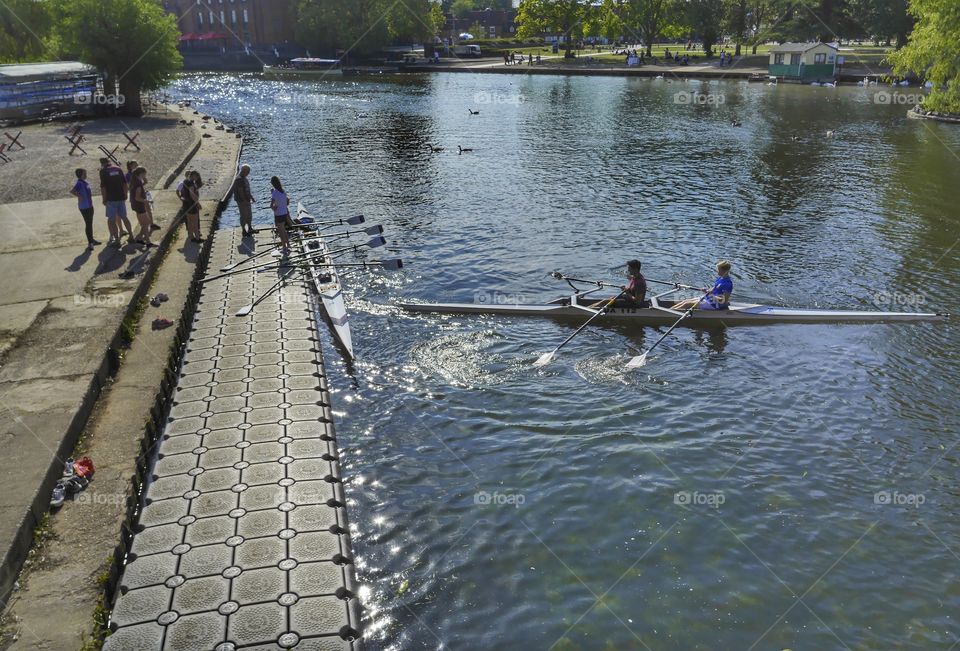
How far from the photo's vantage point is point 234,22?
137 m

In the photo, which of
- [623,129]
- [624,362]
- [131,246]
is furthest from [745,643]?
[623,129]

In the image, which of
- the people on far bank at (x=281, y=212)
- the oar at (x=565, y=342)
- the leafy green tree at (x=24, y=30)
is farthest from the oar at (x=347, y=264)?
the leafy green tree at (x=24, y=30)

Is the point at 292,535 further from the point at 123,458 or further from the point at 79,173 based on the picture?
the point at 79,173

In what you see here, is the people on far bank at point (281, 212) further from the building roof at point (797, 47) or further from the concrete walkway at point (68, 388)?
the building roof at point (797, 47)

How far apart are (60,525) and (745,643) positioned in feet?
34.7

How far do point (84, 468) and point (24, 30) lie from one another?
82552mm

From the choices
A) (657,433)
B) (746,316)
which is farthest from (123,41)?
(657,433)

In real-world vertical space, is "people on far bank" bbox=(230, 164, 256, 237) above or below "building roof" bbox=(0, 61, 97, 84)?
below

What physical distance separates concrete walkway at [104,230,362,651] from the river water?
1.54 metres

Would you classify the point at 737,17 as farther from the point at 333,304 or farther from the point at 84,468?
the point at 84,468

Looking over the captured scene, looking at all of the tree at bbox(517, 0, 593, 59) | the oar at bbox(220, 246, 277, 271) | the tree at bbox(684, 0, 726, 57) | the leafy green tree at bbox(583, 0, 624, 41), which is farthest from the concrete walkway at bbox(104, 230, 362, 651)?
the leafy green tree at bbox(583, 0, 624, 41)

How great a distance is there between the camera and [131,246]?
2277cm

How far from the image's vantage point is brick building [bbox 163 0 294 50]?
132m

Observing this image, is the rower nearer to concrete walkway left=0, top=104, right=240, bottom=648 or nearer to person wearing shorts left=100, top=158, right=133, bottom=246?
concrete walkway left=0, top=104, right=240, bottom=648
